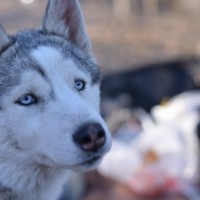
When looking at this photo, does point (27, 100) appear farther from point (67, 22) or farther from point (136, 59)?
point (136, 59)

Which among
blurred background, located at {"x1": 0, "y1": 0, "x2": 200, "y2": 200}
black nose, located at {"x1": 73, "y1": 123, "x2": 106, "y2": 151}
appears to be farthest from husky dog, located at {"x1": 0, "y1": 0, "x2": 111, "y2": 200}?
blurred background, located at {"x1": 0, "y1": 0, "x2": 200, "y2": 200}

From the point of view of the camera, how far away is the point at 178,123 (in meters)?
5.18

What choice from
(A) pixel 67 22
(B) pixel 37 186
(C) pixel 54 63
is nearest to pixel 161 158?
(A) pixel 67 22

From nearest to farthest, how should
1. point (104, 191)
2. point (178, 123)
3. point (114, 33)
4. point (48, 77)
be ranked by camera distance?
point (48, 77), point (104, 191), point (178, 123), point (114, 33)

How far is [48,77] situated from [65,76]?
0.08m

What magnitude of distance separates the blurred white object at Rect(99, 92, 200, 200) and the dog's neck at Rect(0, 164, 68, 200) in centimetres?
213

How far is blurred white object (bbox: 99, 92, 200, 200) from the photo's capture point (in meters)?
4.65

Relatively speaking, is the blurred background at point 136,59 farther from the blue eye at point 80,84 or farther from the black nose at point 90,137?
the black nose at point 90,137

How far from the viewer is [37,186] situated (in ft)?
8.14

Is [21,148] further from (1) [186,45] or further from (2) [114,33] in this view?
(2) [114,33]

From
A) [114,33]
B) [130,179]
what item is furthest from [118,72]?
[114,33]

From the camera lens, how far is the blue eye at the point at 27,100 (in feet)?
7.52

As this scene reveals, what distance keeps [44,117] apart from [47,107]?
1.7 inches

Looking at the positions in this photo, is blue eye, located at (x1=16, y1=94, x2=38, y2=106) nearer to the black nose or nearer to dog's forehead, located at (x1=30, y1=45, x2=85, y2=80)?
dog's forehead, located at (x1=30, y1=45, x2=85, y2=80)
